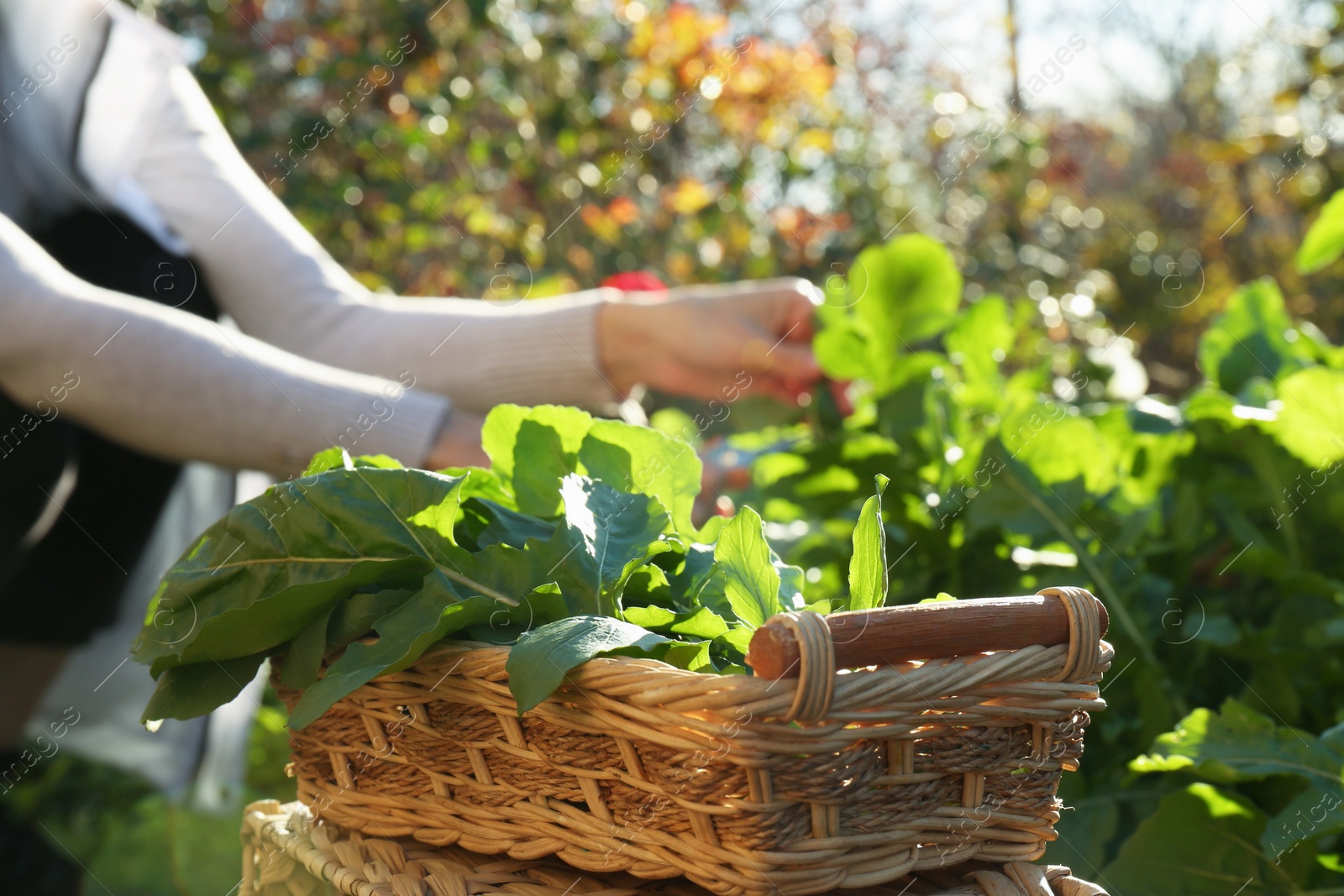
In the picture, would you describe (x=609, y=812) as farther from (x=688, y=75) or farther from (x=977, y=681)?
(x=688, y=75)

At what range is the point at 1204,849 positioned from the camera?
52 cm

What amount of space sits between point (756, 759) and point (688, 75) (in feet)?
6.49

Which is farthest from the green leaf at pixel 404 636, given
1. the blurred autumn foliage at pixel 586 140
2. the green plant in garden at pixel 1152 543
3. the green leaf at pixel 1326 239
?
the blurred autumn foliage at pixel 586 140

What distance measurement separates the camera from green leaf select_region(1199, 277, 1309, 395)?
2.62 ft

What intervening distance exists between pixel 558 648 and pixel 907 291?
1.74ft

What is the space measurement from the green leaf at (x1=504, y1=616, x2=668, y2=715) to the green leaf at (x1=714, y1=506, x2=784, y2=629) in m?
0.04

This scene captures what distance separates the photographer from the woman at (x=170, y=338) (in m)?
0.74

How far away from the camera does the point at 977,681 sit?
0.36 metres

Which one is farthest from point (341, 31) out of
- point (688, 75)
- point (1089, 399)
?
point (1089, 399)

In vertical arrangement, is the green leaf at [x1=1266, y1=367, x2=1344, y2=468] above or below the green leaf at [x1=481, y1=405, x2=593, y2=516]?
below

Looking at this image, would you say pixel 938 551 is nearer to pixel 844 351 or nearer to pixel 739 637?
pixel 844 351

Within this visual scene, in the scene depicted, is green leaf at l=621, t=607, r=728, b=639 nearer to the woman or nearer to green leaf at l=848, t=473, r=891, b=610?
green leaf at l=848, t=473, r=891, b=610

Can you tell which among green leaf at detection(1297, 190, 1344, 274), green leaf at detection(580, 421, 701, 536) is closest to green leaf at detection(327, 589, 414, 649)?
green leaf at detection(580, 421, 701, 536)

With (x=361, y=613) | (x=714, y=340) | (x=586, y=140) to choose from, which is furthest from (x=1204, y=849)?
(x=586, y=140)
